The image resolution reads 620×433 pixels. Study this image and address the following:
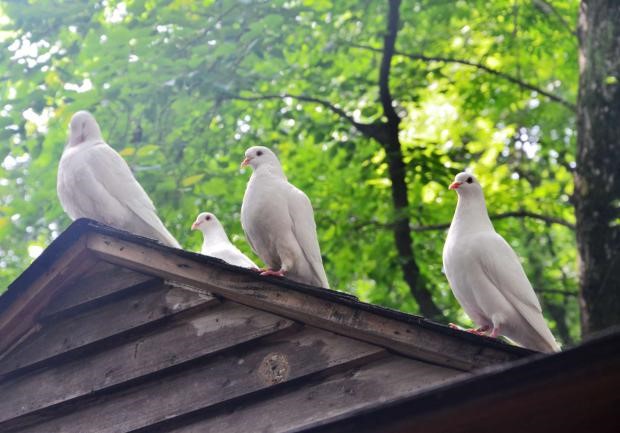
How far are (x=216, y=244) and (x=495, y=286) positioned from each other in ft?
9.10

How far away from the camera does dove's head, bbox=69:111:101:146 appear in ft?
21.9

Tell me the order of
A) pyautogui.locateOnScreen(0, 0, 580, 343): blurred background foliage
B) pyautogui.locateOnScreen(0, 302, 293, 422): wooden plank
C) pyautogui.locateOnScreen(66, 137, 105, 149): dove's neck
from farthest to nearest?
pyautogui.locateOnScreen(0, 0, 580, 343): blurred background foliage < pyautogui.locateOnScreen(66, 137, 105, 149): dove's neck < pyautogui.locateOnScreen(0, 302, 293, 422): wooden plank

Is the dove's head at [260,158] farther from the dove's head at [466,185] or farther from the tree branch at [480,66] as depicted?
the tree branch at [480,66]

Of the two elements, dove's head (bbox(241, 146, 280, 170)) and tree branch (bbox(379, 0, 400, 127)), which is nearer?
dove's head (bbox(241, 146, 280, 170))

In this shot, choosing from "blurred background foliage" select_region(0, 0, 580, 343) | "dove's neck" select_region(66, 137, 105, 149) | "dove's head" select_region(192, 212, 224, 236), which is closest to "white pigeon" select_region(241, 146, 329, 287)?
"dove's neck" select_region(66, 137, 105, 149)

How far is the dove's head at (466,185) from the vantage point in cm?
542

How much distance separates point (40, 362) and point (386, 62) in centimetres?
701

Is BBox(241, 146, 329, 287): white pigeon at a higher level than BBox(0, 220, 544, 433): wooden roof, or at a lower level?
higher

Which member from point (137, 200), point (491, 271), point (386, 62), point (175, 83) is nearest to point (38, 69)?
point (175, 83)

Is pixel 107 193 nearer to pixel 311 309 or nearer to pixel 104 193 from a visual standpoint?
pixel 104 193

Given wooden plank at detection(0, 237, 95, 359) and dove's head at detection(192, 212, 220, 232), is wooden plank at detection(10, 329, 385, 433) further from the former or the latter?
dove's head at detection(192, 212, 220, 232)

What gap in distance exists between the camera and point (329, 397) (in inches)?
144

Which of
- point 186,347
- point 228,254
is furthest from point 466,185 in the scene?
point 186,347

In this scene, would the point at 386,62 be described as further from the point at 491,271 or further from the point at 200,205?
the point at 491,271
